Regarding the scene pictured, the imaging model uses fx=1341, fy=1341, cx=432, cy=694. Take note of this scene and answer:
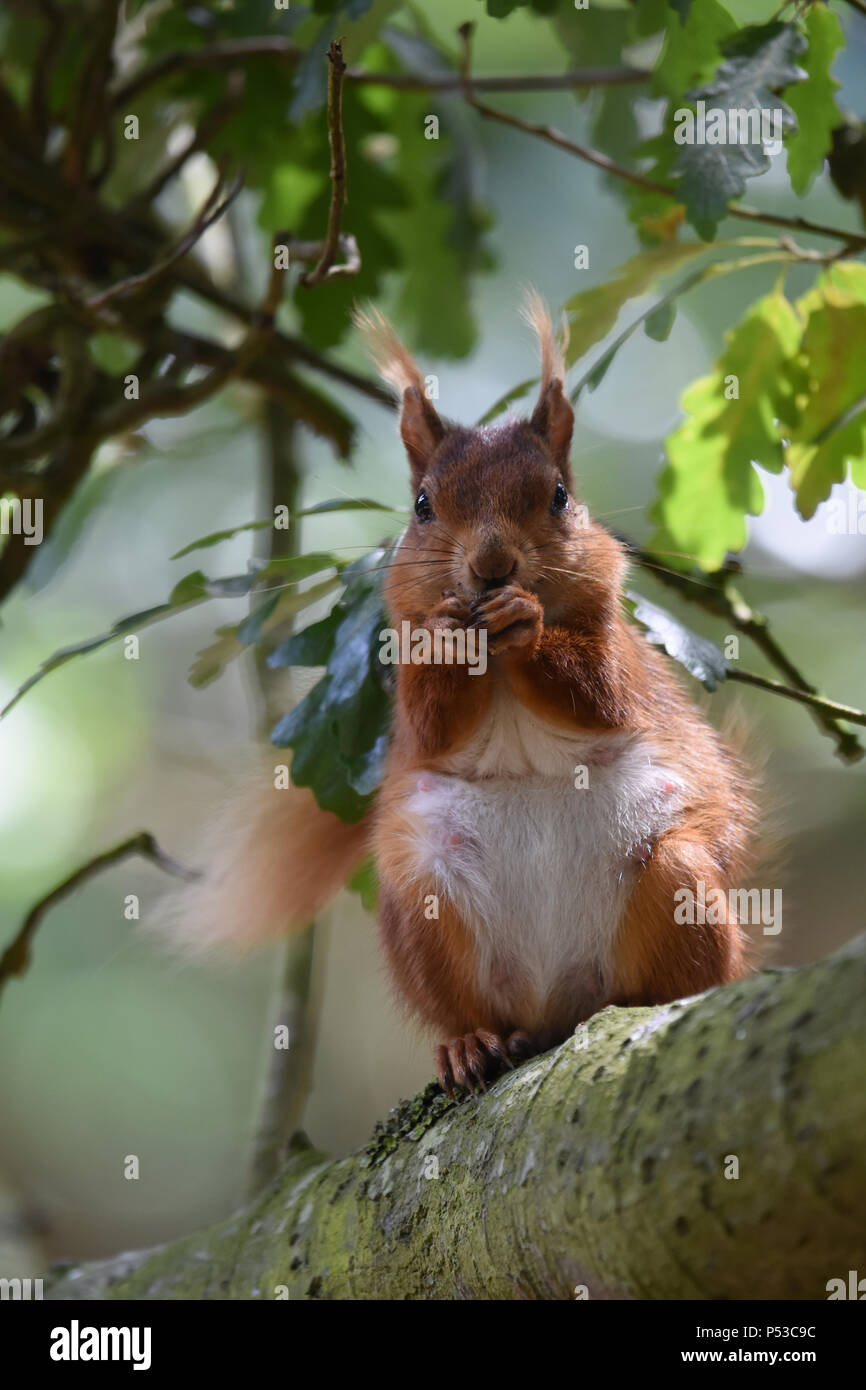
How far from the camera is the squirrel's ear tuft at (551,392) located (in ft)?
6.14

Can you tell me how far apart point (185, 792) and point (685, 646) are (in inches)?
155

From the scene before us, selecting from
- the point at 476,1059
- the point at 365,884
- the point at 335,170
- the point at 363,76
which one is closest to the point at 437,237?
the point at 363,76

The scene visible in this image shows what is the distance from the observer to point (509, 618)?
1528mm

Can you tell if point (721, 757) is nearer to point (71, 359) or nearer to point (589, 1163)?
point (589, 1163)

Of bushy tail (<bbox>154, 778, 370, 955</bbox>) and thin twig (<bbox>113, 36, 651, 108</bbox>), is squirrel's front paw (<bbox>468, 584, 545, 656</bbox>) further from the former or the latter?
thin twig (<bbox>113, 36, 651, 108</bbox>)

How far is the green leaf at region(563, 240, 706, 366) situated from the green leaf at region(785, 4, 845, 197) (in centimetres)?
27

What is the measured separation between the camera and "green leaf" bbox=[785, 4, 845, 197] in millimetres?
1595

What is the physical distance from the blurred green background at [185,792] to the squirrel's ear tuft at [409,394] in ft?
6.97

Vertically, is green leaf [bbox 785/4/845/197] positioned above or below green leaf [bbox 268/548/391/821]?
above

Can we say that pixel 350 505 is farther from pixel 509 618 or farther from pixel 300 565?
pixel 509 618

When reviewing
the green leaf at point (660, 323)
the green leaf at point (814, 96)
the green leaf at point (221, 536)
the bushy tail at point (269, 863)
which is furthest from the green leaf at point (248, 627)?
the green leaf at point (814, 96)

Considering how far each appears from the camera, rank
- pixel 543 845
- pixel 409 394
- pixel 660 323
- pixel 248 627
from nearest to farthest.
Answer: pixel 543 845 → pixel 248 627 → pixel 660 323 → pixel 409 394

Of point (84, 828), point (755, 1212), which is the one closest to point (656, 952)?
point (755, 1212)

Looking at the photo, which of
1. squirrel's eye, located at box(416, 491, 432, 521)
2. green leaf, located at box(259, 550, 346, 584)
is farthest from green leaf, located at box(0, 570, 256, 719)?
squirrel's eye, located at box(416, 491, 432, 521)
